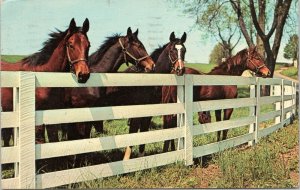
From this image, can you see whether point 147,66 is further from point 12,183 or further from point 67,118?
point 12,183

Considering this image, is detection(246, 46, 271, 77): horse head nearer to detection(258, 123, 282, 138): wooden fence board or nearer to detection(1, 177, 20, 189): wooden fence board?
detection(258, 123, 282, 138): wooden fence board

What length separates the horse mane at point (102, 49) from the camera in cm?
573

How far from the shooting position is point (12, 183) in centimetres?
347

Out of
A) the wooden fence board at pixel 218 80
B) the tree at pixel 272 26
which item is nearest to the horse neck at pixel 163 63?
the wooden fence board at pixel 218 80

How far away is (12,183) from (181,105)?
7.57 feet

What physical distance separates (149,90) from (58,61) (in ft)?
5.54

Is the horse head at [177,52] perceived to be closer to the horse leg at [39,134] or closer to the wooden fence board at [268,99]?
the horse leg at [39,134]

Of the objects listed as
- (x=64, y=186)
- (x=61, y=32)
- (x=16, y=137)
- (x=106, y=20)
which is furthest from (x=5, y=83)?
(x=106, y=20)

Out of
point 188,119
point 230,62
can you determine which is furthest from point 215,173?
point 230,62

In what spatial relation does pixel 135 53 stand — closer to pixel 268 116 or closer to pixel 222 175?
pixel 222 175

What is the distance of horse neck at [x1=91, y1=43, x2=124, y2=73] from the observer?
5640mm

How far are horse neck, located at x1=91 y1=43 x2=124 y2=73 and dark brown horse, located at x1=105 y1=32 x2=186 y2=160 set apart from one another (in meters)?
0.27

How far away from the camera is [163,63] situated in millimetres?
6051

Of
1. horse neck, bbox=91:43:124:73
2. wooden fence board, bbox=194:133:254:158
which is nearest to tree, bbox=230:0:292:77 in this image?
wooden fence board, bbox=194:133:254:158
